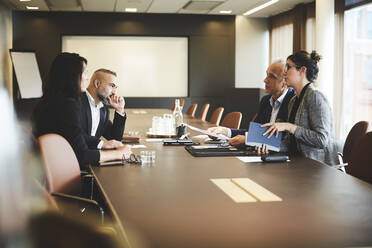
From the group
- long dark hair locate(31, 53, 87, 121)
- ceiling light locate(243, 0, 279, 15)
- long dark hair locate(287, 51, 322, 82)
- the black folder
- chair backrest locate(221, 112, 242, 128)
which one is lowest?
the black folder

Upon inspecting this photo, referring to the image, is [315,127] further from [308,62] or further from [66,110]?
[66,110]

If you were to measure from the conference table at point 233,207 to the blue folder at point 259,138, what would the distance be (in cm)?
36

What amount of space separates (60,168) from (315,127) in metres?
1.78

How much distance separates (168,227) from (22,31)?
1053cm

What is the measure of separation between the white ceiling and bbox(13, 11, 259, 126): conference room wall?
1.22 ft

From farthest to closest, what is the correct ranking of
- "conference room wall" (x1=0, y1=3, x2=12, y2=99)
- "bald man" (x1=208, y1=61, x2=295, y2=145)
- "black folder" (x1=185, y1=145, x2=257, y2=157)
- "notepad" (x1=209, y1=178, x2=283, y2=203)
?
"conference room wall" (x1=0, y1=3, x2=12, y2=99)
"bald man" (x1=208, y1=61, x2=295, y2=145)
"black folder" (x1=185, y1=145, x2=257, y2=157)
"notepad" (x1=209, y1=178, x2=283, y2=203)

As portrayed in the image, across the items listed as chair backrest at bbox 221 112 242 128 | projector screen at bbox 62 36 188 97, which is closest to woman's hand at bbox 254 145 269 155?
chair backrest at bbox 221 112 242 128

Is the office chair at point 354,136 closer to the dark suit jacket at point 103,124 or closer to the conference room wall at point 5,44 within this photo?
the dark suit jacket at point 103,124

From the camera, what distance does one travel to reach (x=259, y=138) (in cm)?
303

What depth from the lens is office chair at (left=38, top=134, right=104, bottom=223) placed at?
230 cm

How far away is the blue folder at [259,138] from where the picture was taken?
3.01 meters

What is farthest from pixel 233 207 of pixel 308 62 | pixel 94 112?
pixel 94 112

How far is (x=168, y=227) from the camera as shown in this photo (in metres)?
1.50

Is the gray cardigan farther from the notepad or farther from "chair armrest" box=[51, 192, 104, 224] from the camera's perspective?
"chair armrest" box=[51, 192, 104, 224]
